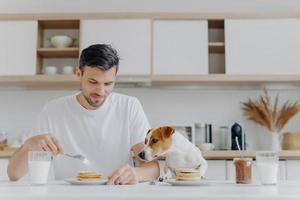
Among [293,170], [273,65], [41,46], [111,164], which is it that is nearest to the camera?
[111,164]

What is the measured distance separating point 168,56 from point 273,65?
0.90 m

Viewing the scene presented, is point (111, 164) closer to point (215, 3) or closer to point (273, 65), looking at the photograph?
point (273, 65)

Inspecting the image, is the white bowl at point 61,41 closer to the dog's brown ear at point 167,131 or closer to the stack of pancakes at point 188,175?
the dog's brown ear at point 167,131

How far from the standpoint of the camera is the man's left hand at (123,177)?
145cm

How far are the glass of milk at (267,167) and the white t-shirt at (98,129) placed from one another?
74 centimetres

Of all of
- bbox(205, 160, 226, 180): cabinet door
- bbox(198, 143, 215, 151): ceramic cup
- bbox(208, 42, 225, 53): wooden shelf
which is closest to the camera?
bbox(205, 160, 226, 180): cabinet door

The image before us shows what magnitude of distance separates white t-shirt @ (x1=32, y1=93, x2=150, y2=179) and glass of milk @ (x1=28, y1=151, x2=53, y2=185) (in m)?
0.56

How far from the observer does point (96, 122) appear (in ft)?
6.91

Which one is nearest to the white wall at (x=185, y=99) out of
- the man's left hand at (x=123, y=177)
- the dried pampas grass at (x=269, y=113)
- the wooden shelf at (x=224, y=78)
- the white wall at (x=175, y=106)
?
the white wall at (x=175, y=106)

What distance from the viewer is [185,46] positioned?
377 cm

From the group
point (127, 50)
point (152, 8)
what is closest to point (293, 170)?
point (127, 50)

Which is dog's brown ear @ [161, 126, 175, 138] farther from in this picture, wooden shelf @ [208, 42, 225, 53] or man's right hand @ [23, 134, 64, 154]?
wooden shelf @ [208, 42, 225, 53]

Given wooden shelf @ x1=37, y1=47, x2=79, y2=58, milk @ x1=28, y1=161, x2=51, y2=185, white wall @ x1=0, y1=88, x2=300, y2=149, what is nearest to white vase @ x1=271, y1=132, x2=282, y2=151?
white wall @ x1=0, y1=88, x2=300, y2=149

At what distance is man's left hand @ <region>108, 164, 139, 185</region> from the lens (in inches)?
56.9
